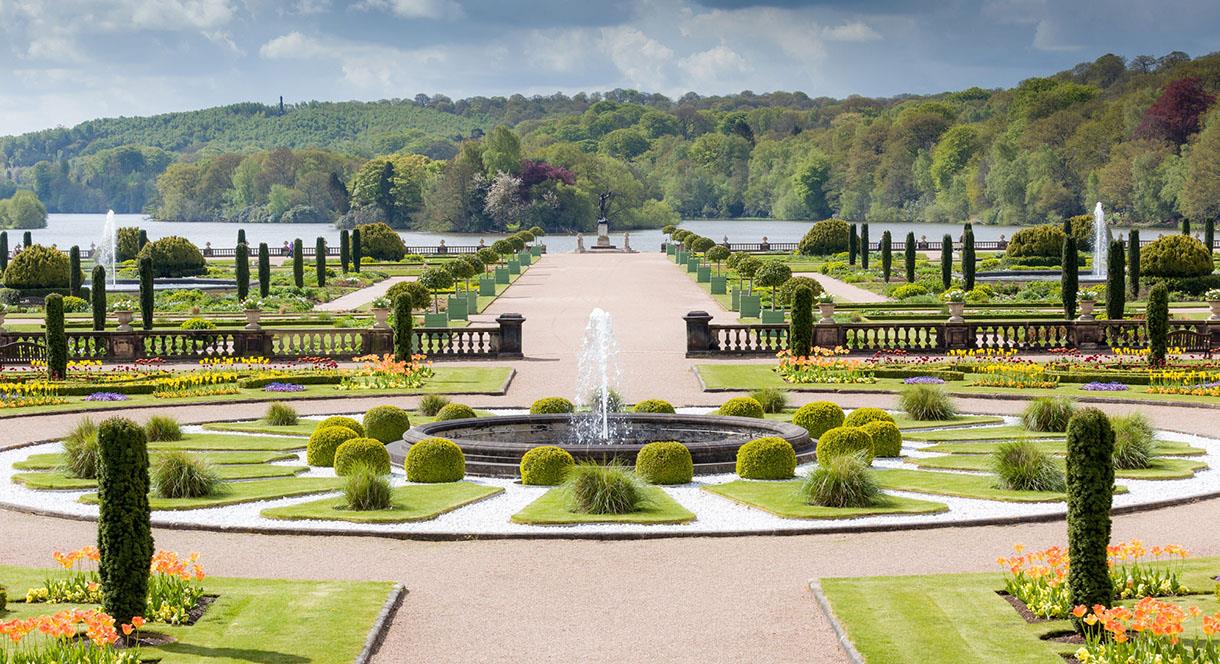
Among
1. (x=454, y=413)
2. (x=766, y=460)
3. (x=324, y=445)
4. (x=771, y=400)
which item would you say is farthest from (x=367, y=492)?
(x=771, y=400)

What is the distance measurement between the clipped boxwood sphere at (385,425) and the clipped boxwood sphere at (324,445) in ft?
5.03

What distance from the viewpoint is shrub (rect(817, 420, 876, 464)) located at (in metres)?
23.3

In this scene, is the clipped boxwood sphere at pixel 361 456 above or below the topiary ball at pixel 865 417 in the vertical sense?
below

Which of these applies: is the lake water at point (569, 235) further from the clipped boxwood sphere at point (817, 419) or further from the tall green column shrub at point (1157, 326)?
the clipped boxwood sphere at point (817, 419)

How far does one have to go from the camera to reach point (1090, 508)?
13703 millimetres

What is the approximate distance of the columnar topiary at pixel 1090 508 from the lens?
44.9 ft

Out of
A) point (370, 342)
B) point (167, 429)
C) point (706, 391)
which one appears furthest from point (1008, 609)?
point (370, 342)

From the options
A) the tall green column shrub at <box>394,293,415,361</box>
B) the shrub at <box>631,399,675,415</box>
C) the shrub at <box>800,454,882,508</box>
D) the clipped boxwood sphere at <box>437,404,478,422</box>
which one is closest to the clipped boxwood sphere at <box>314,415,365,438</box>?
the clipped boxwood sphere at <box>437,404,478,422</box>

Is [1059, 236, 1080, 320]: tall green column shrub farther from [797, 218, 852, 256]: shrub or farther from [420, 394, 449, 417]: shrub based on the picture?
[797, 218, 852, 256]: shrub

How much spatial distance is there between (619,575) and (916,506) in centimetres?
495

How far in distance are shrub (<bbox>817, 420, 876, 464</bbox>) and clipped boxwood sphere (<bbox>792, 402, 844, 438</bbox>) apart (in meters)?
2.06

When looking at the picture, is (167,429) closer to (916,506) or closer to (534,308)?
(916,506)

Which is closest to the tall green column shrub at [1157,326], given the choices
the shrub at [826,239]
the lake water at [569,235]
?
the shrub at [826,239]

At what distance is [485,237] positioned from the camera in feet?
487
